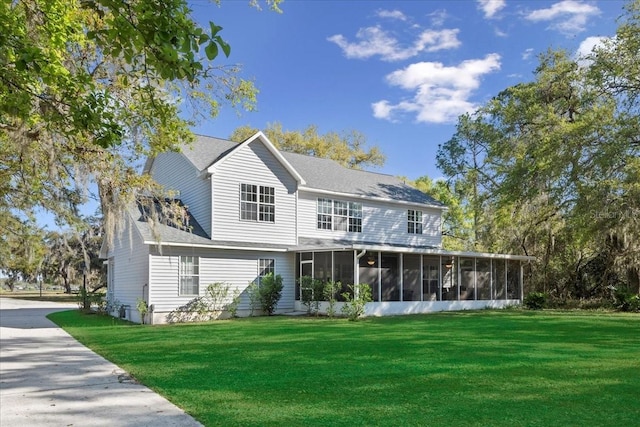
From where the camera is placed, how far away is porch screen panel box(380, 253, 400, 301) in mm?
19844

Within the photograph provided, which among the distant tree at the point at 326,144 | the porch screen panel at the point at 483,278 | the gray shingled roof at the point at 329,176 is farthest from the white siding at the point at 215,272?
the distant tree at the point at 326,144

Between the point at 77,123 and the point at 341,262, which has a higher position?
the point at 77,123

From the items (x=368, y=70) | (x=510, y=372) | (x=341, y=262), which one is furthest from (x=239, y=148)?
(x=510, y=372)

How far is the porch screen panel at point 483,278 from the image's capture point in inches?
923

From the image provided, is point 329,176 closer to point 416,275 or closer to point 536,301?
point 416,275

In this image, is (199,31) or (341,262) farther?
(341,262)

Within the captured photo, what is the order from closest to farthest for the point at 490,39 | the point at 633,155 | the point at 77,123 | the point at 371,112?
the point at 77,123
the point at 633,155
the point at 490,39
the point at 371,112

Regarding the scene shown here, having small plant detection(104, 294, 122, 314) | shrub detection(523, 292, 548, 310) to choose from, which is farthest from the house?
shrub detection(523, 292, 548, 310)

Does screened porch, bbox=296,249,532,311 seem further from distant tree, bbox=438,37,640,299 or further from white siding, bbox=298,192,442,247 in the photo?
distant tree, bbox=438,37,640,299

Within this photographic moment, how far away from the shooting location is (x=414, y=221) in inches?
985

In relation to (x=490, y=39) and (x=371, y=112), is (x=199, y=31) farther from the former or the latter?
(x=371, y=112)

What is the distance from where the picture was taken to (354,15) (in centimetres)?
1786

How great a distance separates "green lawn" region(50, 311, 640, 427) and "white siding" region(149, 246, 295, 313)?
381 cm

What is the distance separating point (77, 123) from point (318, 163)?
20529 millimetres
